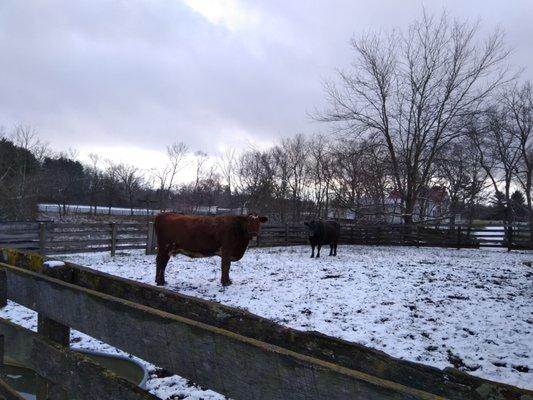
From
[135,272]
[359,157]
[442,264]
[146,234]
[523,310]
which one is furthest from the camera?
[359,157]

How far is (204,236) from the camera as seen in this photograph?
372 inches

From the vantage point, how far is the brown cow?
31.0 feet

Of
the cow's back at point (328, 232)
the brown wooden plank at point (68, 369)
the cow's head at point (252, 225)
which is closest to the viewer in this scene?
the brown wooden plank at point (68, 369)

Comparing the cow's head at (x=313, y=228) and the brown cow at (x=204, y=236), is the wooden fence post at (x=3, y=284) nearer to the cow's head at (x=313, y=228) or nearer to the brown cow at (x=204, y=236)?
the brown cow at (x=204, y=236)

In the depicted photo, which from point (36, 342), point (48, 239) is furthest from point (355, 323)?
point (48, 239)

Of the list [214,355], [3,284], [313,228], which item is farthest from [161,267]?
[214,355]

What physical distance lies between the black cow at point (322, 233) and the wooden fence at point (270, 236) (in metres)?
4.02

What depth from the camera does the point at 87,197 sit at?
79.3 metres

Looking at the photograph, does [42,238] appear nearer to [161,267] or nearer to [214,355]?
[161,267]

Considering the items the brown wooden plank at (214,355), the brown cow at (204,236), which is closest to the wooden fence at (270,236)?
the brown cow at (204,236)

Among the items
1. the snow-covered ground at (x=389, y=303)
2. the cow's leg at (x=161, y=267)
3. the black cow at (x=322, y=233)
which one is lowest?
the snow-covered ground at (x=389, y=303)

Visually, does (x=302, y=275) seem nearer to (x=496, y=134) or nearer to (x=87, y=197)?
(x=496, y=134)

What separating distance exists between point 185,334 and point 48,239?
1274cm

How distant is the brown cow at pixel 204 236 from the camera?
945 cm
